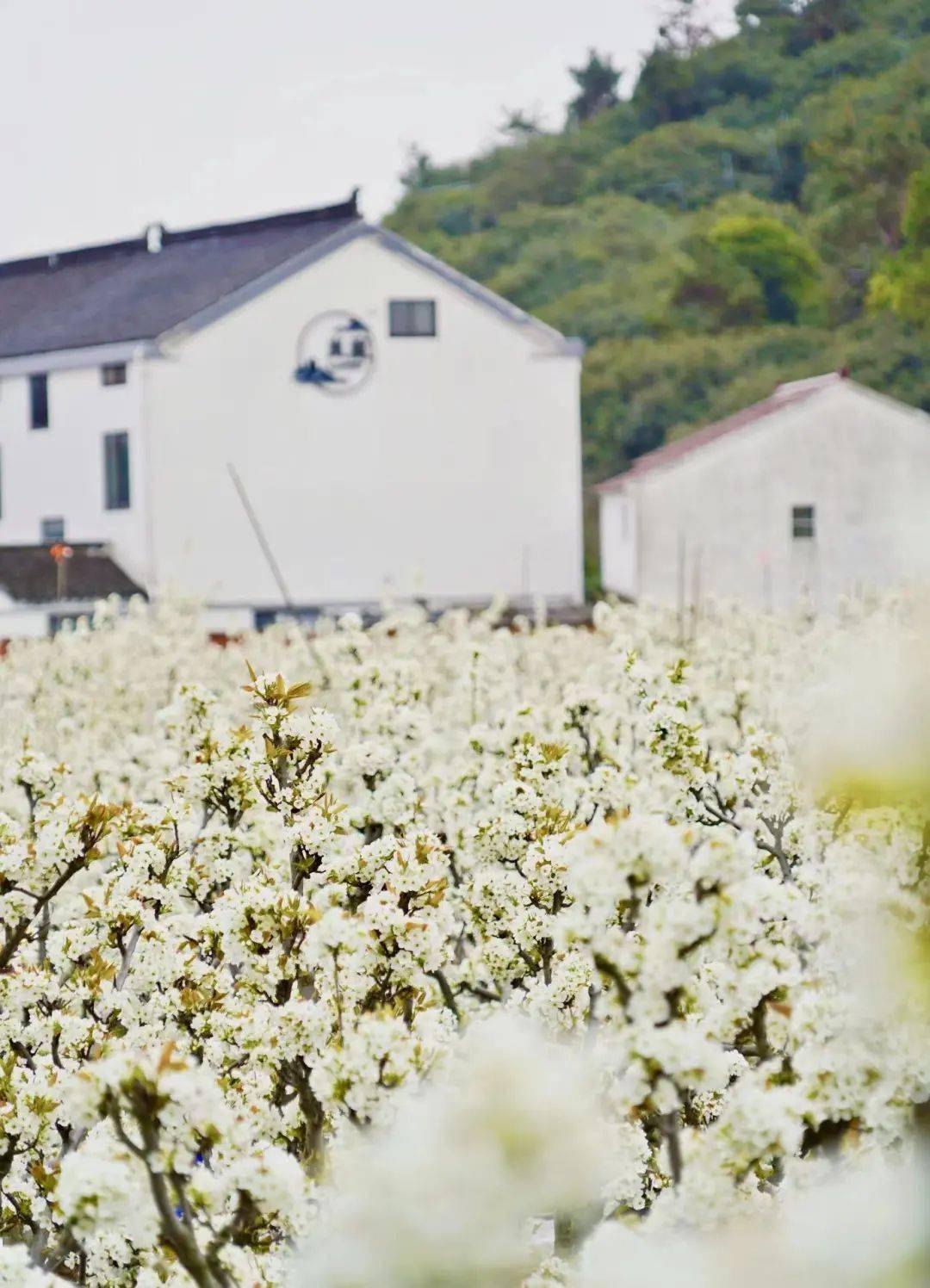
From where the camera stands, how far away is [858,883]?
135 inches

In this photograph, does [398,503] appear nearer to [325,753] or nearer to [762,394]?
[762,394]

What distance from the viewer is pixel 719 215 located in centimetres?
7931

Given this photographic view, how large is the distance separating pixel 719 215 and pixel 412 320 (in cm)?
3797

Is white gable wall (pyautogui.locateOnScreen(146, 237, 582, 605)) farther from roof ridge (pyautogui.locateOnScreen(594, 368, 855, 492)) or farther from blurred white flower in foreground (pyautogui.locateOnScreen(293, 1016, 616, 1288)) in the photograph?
blurred white flower in foreground (pyautogui.locateOnScreen(293, 1016, 616, 1288))

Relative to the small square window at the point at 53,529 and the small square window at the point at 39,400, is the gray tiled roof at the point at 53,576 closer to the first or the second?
the small square window at the point at 53,529

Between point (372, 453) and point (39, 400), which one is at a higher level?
point (39, 400)

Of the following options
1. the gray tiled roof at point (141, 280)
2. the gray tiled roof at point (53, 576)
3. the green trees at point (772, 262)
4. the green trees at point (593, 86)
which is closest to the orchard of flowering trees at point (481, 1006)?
the gray tiled roof at point (53, 576)

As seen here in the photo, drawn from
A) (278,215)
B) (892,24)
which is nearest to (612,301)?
(278,215)

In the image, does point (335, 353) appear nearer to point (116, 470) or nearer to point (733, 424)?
point (116, 470)

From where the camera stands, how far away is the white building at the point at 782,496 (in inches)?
1777

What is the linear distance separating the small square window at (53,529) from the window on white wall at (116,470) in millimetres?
1530

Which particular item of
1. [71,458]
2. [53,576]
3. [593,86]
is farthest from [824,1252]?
[593,86]

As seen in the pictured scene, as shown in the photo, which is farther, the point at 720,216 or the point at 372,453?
the point at 720,216

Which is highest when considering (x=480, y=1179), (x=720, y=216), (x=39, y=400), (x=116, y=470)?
(x=720, y=216)
